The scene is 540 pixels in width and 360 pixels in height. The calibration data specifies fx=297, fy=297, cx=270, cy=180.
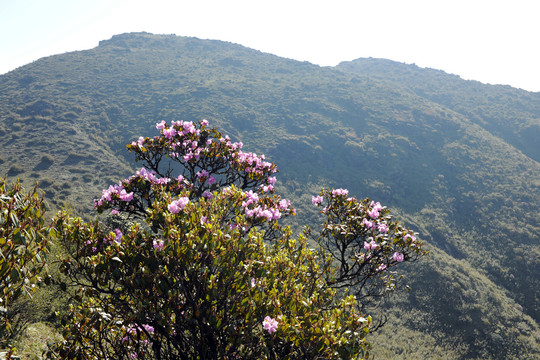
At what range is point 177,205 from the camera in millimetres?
3672

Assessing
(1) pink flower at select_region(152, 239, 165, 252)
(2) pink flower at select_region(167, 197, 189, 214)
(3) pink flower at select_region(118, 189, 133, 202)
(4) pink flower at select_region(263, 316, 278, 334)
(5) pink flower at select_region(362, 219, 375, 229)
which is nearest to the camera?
(4) pink flower at select_region(263, 316, 278, 334)

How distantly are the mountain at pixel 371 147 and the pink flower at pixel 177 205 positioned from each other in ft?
86.8

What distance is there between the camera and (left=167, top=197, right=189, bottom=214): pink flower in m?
3.61

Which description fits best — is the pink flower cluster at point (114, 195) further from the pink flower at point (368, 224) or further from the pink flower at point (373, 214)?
Result: the pink flower at point (373, 214)

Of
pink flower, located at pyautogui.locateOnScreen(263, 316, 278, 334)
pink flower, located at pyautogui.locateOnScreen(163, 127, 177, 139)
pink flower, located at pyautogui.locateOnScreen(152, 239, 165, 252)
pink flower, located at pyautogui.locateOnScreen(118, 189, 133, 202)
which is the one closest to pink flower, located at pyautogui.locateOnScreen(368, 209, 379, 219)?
pink flower, located at pyautogui.locateOnScreen(263, 316, 278, 334)

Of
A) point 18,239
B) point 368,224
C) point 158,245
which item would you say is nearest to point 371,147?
point 368,224

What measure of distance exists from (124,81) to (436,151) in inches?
3668

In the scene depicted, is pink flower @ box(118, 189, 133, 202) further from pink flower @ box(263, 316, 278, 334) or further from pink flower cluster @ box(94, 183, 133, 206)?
pink flower @ box(263, 316, 278, 334)

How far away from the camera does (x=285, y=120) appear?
8469cm

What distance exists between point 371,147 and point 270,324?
74.5m

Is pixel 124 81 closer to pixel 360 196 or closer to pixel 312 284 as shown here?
pixel 360 196

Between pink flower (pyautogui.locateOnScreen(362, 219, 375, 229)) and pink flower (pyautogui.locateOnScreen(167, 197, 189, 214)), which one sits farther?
pink flower (pyautogui.locateOnScreen(362, 219, 375, 229))

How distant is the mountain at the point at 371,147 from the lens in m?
33.2

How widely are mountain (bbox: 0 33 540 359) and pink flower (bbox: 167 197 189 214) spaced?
86.8ft
